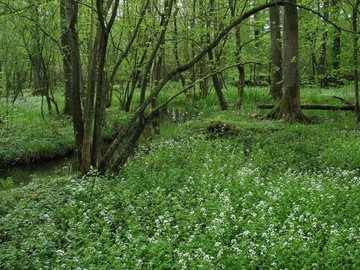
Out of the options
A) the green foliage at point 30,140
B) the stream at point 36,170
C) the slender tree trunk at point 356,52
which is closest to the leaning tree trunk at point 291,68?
the slender tree trunk at point 356,52

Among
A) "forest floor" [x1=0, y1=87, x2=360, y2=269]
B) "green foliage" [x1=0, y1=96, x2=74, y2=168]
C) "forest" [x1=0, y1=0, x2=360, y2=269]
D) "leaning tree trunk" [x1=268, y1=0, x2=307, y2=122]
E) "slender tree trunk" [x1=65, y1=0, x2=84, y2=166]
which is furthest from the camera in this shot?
"green foliage" [x1=0, y1=96, x2=74, y2=168]

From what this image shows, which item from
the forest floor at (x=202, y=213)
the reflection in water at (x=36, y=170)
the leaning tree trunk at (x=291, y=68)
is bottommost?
the reflection in water at (x=36, y=170)

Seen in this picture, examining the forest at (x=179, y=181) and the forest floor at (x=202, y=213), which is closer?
the forest floor at (x=202, y=213)

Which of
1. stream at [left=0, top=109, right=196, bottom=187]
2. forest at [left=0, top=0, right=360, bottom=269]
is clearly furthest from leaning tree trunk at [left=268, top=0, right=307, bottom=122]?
stream at [left=0, top=109, right=196, bottom=187]

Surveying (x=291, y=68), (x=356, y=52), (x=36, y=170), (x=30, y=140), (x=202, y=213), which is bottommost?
(x=36, y=170)

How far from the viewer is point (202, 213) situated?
5500mm

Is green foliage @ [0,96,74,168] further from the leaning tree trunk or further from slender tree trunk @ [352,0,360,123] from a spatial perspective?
slender tree trunk @ [352,0,360,123]

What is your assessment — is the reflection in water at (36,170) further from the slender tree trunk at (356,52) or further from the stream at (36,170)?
the slender tree trunk at (356,52)

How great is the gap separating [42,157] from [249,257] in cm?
1046

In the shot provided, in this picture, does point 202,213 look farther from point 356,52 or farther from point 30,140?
point 30,140

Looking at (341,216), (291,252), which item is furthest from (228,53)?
(291,252)

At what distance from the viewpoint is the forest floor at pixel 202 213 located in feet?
14.1

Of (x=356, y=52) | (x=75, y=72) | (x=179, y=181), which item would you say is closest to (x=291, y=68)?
(x=356, y=52)

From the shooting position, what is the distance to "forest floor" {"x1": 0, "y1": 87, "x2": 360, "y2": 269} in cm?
430
